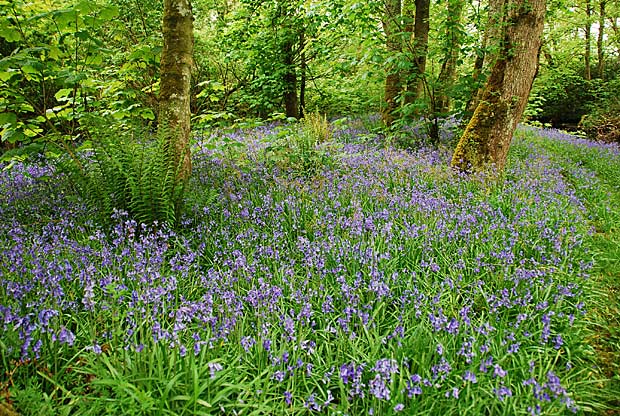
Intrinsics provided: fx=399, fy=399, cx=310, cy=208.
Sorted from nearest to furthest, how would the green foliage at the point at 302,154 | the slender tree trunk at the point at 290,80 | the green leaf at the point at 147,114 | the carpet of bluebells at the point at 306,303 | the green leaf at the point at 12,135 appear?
the carpet of bluebells at the point at 306,303, the green leaf at the point at 12,135, the green leaf at the point at 147,114, the green foliage at the point at 302,154, the slender tree trunk at the point at 290,80

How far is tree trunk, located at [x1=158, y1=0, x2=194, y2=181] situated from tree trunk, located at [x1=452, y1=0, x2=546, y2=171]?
4.03 m

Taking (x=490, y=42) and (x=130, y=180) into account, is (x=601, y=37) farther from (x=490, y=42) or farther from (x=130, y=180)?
(x=130, y=180)

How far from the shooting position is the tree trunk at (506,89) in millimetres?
5941

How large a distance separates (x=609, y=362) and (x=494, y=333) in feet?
2.71

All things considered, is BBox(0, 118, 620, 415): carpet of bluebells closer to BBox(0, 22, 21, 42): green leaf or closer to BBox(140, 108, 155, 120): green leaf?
BBox(140, 108, 155, 120): green leaf

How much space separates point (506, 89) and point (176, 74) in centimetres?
472

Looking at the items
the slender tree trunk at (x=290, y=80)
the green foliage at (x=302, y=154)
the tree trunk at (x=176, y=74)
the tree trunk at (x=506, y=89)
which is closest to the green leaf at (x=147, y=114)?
the tree trunk at (x=176, y=74)

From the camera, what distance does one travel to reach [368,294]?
3010 millimetres

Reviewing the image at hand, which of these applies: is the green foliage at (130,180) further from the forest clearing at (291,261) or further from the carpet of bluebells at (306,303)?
the carpet of bluebells at (306,303)

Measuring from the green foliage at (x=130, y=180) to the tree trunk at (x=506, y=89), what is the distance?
14.0 ft

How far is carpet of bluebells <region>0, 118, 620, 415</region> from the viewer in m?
2.10

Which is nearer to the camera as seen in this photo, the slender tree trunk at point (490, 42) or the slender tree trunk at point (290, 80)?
the slender tree trunk at point (490, 42)

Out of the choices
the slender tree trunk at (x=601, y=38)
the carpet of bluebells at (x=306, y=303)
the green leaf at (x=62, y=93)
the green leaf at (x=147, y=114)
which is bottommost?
the carpet of bluebells at (x=306, y=303)

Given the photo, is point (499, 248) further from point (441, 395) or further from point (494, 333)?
point (441, 395)
